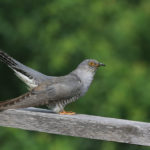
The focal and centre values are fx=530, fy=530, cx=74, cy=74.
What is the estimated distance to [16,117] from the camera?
2.54 meters

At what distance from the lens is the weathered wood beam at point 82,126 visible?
2330 millimetres

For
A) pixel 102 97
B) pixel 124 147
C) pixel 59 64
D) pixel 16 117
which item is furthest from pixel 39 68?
pixel 16 117

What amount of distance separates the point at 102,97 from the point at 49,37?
51.2 inches

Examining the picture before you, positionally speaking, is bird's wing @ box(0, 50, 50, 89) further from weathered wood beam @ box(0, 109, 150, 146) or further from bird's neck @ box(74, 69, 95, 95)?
weathered wood beam @ box(0, 109, 150, 146)

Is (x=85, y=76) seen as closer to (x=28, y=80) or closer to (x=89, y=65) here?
(x=89, y=65)

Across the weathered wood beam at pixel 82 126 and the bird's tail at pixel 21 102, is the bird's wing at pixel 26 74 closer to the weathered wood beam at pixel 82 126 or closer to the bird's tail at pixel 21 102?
the bird's tail at pixel 21 102

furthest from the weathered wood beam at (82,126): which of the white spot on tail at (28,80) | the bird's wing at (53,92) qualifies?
the white spot on tail at (28,80)

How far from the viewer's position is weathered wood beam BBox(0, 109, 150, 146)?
A: 7.64 ft

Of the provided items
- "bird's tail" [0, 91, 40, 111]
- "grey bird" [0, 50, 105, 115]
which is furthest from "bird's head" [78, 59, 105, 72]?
"bird's tail" [0, 91, 40, 111]

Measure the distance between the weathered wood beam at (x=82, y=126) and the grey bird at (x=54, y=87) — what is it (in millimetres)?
216

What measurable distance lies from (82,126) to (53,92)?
741mm

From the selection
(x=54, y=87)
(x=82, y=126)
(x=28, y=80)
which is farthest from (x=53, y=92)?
(x=82, y=126)

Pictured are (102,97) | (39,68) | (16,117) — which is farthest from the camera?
(39,68)

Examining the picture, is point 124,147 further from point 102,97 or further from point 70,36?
point 70,36
